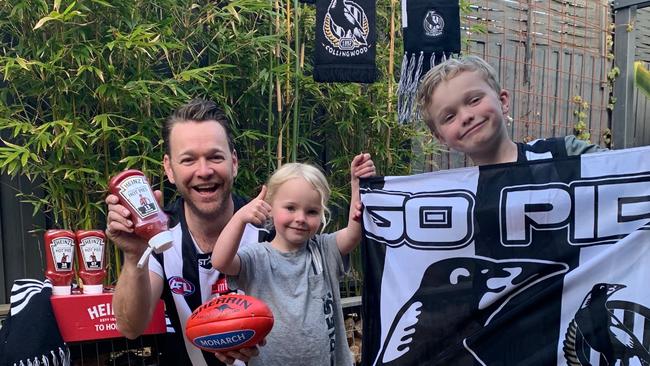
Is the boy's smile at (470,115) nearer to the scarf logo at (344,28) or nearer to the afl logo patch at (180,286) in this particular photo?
the afl logo patch at (180,286)

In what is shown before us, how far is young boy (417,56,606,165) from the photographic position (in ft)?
7.33

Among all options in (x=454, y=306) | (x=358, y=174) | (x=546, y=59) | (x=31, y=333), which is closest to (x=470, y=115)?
(x=358, y=174)

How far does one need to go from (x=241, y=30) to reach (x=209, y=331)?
7.87ft

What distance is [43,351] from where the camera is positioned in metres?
2.38

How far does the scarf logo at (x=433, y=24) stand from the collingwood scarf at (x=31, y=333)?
264 cm

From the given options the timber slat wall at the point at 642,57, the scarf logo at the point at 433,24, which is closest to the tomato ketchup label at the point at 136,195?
the scarf logo at the point at 433,24

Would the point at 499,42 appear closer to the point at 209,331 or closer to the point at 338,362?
the point at 338,362

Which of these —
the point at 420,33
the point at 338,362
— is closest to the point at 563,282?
the point at 338,362

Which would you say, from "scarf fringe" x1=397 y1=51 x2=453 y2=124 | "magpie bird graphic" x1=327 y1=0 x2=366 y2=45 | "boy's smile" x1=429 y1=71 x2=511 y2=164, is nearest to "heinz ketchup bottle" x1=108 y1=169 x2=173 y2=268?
"boy's smile" x1=429 y1=71 x2=511 y2=164

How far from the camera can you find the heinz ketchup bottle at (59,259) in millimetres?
2582

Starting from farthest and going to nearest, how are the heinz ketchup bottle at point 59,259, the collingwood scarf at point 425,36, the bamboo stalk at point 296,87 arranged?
the bamboo stalk at point 296,87
the collingwood scarf at point 425,36
the heinz ketchup bottle at point 59,259

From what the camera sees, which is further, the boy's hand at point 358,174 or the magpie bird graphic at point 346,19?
the magpie bird graphic at point 346,19

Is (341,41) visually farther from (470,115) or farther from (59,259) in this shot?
(59,259)

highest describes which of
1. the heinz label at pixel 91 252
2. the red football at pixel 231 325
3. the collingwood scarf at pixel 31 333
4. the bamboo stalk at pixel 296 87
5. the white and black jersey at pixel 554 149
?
the bamboo stalk at pixel 296 87
